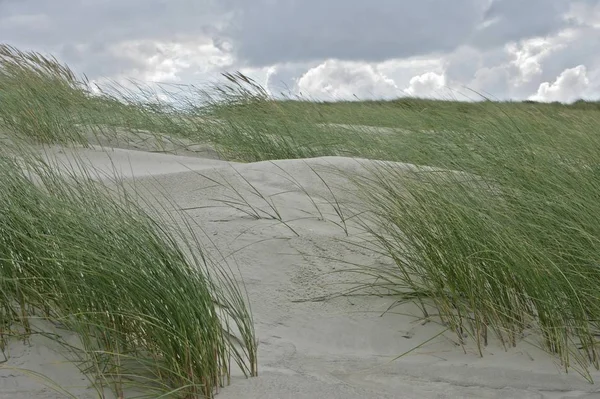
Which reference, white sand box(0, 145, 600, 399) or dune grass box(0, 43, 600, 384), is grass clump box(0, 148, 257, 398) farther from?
dune grass box(0, 43, 600, 384)

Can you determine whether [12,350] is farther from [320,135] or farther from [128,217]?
[320,135]

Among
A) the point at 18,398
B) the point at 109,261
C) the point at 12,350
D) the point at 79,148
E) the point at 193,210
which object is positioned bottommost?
the point at 18,398

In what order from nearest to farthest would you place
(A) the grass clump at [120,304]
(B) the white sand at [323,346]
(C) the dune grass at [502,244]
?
(A) the grass clump at [120,304], (B) the white sand at [323,346], (C) the dune grass at [502,244]

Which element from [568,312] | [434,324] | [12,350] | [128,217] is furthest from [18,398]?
[568,312]

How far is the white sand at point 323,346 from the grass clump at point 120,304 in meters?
0.09

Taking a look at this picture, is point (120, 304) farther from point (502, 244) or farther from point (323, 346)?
point (502, 244)

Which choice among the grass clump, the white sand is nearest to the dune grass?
the white sand

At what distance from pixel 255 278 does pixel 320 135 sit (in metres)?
2.78

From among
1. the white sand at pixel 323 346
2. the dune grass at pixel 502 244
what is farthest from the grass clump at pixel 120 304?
the dune grass at pixel 502 244

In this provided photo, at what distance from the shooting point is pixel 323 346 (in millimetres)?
2471

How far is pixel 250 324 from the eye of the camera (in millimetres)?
2186

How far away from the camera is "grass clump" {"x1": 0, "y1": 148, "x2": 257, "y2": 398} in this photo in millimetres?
1905

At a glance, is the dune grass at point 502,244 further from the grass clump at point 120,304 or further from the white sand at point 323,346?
the grass clump at point 120,304

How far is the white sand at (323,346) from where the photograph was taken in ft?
6.81
